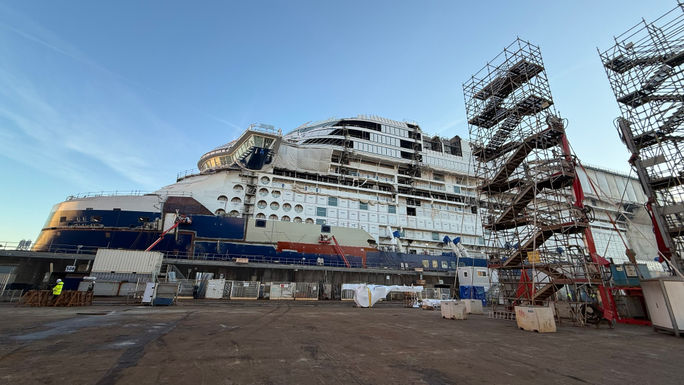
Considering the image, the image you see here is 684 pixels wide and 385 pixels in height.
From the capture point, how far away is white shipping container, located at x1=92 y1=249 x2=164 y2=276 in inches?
789

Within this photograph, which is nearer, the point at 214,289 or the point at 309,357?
the point at 309,357

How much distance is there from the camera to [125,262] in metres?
20.6

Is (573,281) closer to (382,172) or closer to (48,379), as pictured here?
(48,379)

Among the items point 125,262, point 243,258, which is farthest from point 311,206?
point 125,262

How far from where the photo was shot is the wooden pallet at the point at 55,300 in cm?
1466

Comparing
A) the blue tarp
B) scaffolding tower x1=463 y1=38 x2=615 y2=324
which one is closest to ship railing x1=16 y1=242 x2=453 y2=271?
the blue tarp

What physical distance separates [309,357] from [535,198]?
41.6ft

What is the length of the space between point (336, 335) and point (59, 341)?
6166 mm

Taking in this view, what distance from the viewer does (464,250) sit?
3906 centimetres

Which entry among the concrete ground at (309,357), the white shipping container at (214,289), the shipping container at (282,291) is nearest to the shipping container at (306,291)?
the shipping container at (282,291)

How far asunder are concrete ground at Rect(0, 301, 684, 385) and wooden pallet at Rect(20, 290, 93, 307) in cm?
848

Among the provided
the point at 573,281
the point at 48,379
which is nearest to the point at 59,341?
the point at 48,379

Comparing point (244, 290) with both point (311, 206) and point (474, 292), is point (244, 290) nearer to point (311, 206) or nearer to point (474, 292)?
point (311, 206)

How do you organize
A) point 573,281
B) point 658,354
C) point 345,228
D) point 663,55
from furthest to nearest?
point 345,228, point 663,55, point 573,281, point 658,354
